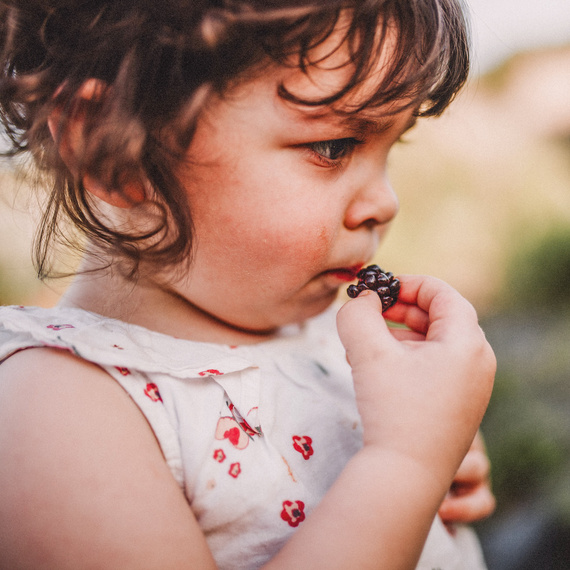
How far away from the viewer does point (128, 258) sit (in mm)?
938

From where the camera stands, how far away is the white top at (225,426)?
0.76 m

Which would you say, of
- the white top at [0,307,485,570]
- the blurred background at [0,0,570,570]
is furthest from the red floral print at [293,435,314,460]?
the blurred background at [0,0,570,570]

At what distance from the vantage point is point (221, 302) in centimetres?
92

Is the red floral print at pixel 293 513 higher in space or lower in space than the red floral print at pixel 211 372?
lower

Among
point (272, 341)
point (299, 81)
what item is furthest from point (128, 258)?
point (299, 81)

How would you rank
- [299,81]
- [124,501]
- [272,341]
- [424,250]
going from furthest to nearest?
[424,250], [272,341], [299,81], [124,501]

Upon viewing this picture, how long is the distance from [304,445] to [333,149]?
0.50 m

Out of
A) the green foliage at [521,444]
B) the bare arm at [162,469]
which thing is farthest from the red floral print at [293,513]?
the green foliage at [521,444]

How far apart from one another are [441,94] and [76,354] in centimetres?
78

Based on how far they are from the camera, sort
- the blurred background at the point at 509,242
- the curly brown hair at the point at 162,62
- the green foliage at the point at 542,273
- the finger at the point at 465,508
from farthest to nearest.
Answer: the green foliage at the point at 542,273, the blurred background at the point at 509,242, the finger at the point at 465,508, the curly brown hair at the point at 162,62

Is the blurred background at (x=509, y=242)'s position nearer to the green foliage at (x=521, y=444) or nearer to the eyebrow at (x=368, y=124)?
the green foliage at (x=521, y=444)

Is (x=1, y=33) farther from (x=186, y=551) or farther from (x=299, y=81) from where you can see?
(x=186, y=551)

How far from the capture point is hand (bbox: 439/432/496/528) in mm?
1134

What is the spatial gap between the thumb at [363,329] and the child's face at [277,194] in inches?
3.7
